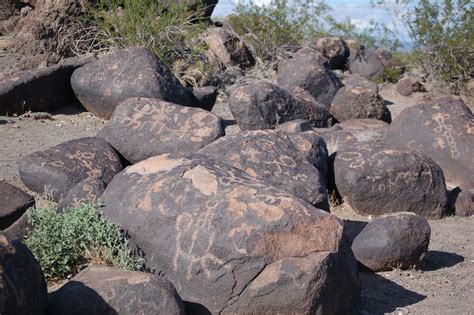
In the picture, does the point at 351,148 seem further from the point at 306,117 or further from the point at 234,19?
the point at 234,19

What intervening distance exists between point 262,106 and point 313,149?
9.04ft

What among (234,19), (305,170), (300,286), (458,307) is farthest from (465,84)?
(300,286)

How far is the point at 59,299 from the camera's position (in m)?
3.92

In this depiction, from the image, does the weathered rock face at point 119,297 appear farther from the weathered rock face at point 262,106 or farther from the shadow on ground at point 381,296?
the weathered rock face at point 262,106

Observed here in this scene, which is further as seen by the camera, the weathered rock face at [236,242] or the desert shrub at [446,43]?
the desert shrub at [446,43]

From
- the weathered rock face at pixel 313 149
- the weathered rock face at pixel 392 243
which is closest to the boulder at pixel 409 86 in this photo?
the weathered rock face at pixel 313 149

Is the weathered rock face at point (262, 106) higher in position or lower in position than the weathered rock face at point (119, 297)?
lower

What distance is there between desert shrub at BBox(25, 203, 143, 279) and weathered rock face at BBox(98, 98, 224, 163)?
10.7ft

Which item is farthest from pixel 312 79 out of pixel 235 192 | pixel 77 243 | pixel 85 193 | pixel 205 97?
pixel 77 243

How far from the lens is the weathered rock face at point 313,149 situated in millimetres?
7543

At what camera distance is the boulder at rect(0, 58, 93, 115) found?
10.6 m

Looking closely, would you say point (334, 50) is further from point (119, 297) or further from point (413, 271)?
point (119, 297)

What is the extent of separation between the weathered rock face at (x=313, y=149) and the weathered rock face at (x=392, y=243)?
70.5 inches

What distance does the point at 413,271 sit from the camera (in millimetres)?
5781
